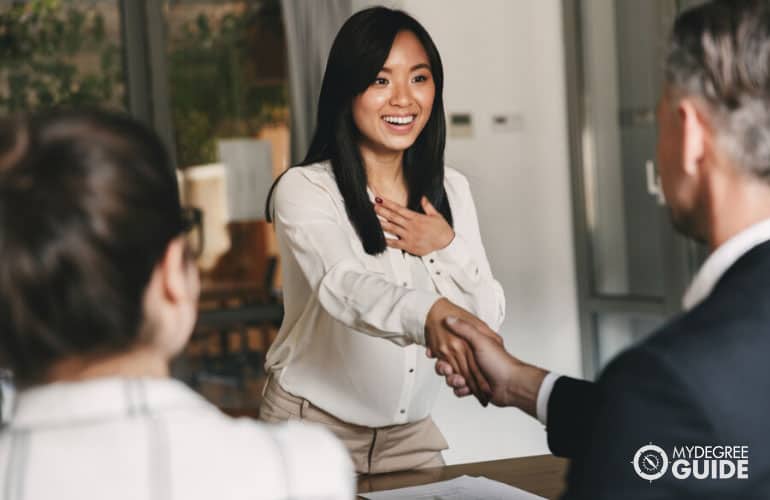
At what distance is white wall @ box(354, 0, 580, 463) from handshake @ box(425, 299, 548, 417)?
2.86 meters

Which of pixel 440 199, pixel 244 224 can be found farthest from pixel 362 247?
pixel 244 224

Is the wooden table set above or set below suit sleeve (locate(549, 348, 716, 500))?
below

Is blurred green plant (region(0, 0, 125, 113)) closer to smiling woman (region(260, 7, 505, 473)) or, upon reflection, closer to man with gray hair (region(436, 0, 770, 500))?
smiling woman (region(260, 7, 505, 473))

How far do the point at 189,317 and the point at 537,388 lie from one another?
0.88m

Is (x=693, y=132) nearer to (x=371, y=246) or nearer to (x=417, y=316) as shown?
(x=417, y=316)

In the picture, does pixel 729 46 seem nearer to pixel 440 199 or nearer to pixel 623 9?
pixel 440 199

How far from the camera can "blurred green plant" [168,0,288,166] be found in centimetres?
538

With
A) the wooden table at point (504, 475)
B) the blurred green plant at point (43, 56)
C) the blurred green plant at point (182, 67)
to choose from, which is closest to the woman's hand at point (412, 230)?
the wooden table at point (504, 475)

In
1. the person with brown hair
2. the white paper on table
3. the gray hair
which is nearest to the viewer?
the person with brown hair

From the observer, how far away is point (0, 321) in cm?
90

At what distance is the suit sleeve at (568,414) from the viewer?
5.24ft

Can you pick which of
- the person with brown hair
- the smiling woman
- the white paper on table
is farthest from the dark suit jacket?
the smiling woman

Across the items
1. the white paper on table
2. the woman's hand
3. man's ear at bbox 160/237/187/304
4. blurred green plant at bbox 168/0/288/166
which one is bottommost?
the white paper on table

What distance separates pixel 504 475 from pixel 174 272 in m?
1.14
